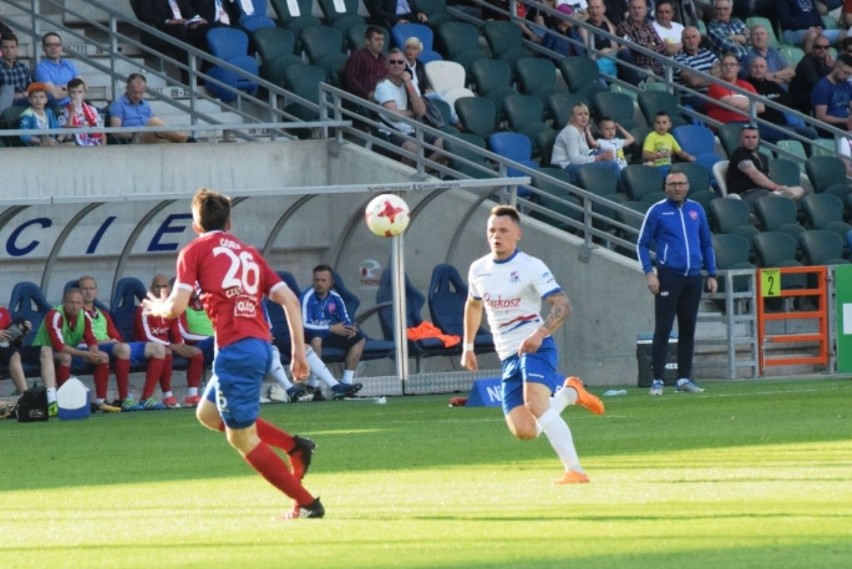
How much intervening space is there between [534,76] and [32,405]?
1017 centimetres

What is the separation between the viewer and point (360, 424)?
55.4 feet

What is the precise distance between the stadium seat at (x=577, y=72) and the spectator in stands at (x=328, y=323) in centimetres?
638

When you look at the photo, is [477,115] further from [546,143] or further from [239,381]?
[239,381]

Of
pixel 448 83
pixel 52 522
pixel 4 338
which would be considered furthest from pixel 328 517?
pixel 448 83

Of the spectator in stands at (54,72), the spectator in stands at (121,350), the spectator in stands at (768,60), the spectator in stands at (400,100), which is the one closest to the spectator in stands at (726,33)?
the spectator in stands at (768,60)

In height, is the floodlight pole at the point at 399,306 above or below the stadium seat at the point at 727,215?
below

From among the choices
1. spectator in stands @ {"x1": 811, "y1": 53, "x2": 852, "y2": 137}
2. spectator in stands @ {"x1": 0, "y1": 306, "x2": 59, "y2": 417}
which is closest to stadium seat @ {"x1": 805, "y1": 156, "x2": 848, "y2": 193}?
spectator in stands @ {"x1": 811, "y1": 53, "x2": 852, "y2": 137}

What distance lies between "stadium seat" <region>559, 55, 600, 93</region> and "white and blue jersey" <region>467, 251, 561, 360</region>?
1495cm

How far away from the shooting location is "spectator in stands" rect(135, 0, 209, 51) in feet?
79.5

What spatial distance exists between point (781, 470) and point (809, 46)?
18303 mm

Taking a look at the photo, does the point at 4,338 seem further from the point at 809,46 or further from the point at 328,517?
the point at 809,46

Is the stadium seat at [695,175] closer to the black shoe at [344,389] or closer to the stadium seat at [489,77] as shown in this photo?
the stadium seat at [489,77]

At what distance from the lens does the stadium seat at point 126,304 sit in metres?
21.1

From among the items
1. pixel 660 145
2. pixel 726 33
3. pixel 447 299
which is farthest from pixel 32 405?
pixel 726 33
